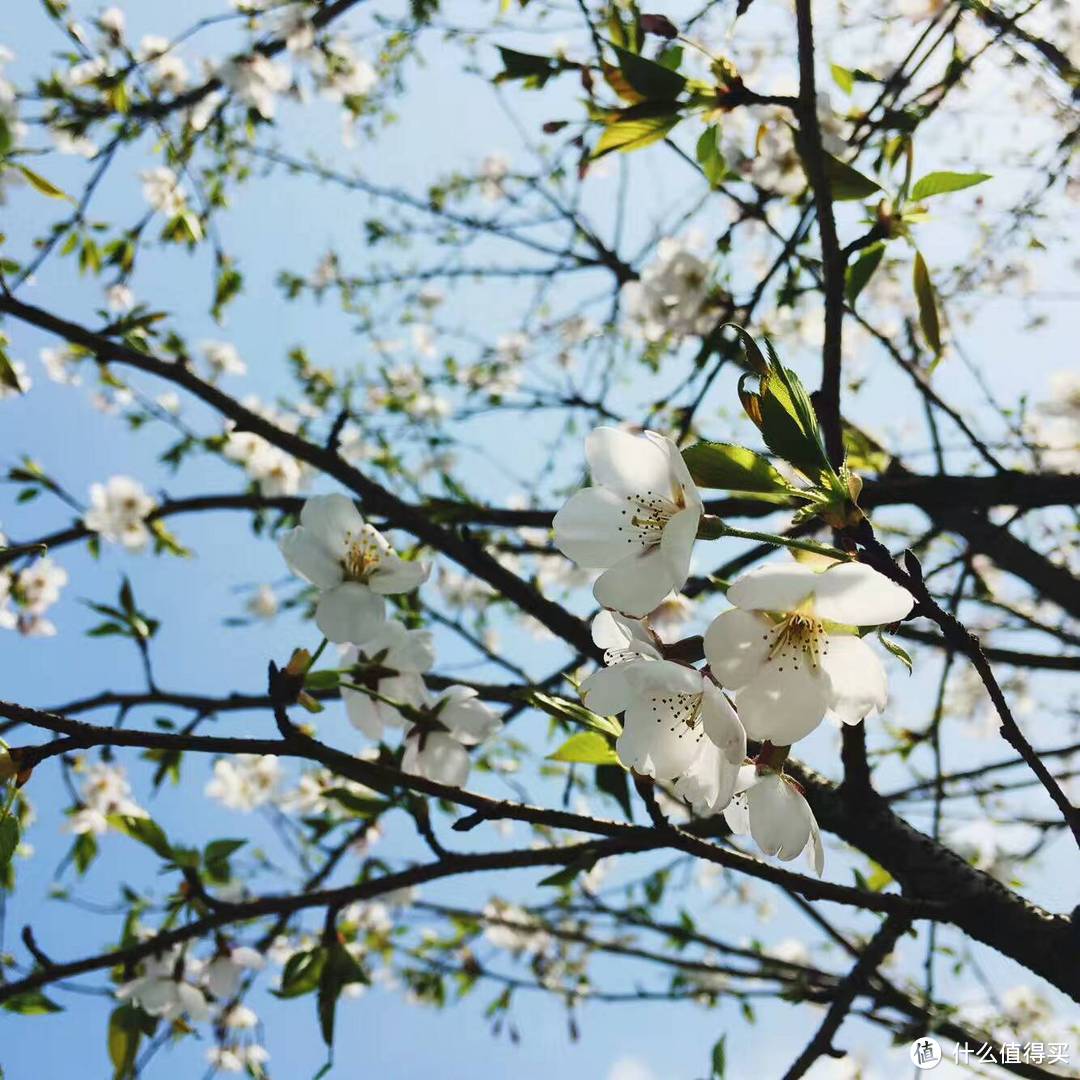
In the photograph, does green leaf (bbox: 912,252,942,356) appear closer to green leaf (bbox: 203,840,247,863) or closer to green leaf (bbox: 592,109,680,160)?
green leaf (bbox: 592,109,680,160)

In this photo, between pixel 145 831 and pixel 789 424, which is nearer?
pixel 789 424

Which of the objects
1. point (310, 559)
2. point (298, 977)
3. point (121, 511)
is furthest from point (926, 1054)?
point (121, 511)

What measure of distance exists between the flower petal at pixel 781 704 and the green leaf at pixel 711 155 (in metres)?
0.86

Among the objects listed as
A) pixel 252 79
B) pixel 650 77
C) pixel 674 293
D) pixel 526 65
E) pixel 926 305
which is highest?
pixel 252 79

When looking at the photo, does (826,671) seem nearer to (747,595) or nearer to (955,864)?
(747,595)

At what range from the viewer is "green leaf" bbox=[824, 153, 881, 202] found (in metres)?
0.97

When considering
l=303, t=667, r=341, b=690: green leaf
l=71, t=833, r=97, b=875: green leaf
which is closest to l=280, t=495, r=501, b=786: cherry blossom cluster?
l=303, t=667, r=341, b=690: green leaf

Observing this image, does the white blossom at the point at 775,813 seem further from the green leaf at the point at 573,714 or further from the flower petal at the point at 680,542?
the flower petal at the point at 680,542

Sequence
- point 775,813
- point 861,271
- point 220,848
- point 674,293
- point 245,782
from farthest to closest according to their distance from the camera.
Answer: point 245,782
point 674,293
point 220,848
point 861,271
point 775,813

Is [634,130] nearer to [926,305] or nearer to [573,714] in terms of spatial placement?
[926,305]

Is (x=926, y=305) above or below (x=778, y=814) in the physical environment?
above

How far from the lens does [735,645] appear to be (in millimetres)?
576

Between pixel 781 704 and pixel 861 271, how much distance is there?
699 mm

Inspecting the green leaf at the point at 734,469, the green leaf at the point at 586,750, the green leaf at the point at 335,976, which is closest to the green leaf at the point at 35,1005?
the green leaf at the point at 335,976
